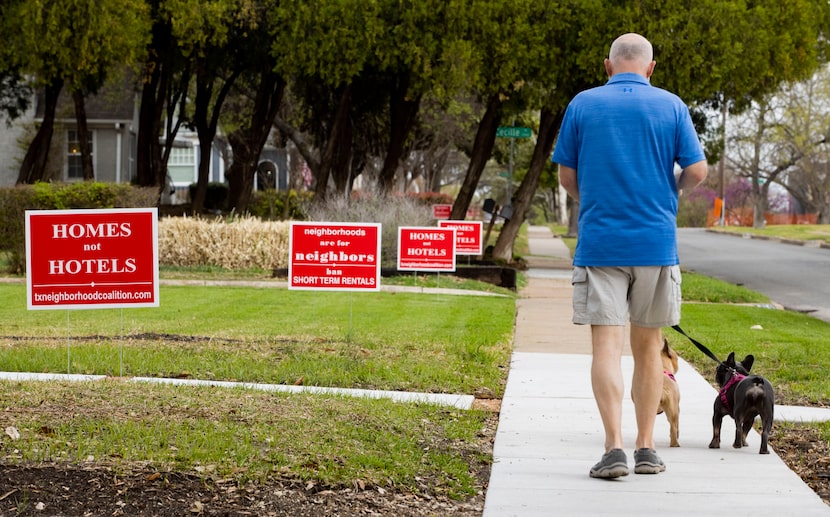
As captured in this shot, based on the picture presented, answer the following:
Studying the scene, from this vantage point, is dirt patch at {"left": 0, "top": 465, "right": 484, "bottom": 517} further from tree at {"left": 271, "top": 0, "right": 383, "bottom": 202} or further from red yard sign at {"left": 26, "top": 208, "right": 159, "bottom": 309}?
tree at {"left": 271, "top": 0, "right": 383, "bottom": 202}

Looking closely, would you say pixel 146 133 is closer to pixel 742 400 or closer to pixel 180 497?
pixel 742 400

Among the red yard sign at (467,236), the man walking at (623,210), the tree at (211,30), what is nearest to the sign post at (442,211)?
the tree at (211,30)

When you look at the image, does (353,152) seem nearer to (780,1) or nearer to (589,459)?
(780,1)

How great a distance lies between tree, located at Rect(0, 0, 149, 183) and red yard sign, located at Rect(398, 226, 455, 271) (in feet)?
38.8

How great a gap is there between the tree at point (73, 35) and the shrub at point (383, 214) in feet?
20.9

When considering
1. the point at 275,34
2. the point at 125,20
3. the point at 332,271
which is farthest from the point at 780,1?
the point at 332,271

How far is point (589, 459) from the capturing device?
6.43 metres

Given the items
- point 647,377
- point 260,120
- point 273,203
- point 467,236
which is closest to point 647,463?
point 647,377

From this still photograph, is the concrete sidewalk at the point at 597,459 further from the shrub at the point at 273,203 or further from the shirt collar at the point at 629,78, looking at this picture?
the shrub at the point at 273,203

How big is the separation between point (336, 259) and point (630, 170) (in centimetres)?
549

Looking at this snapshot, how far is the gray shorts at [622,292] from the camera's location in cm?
571

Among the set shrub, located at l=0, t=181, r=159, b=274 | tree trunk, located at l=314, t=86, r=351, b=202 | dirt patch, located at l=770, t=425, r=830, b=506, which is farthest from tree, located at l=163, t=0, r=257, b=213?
dirt patch, located at l=770, t=425, r=830, b=506

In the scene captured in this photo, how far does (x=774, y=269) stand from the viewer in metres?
26.5

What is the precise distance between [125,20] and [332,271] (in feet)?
56.9
